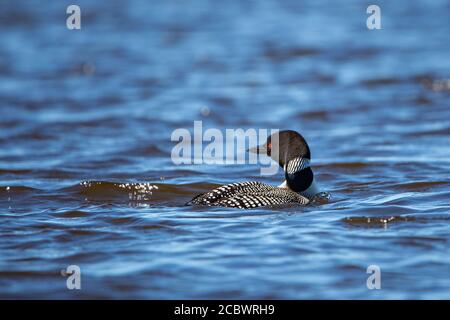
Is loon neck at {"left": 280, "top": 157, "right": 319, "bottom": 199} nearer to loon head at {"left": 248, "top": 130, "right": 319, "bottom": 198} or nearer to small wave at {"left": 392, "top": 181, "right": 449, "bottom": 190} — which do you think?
→ loon head at {"left": 248, "top": 130, "right": 319, "bottom": 198}

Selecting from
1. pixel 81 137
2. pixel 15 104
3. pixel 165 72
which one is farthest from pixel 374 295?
pixel 165 72

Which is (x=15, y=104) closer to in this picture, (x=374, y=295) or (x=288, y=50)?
(x=288, y=50)

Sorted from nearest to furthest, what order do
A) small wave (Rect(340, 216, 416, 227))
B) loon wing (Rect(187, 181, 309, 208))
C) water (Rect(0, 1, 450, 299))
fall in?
water (Rect(0, 1, 450, 299)), small wave (Rect(340, 216, 416, 227)), loon wing (Rect(187, 181, 309, 208))

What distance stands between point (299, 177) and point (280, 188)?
0.62 feet

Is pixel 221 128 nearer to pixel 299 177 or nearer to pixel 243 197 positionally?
pixel 299 177

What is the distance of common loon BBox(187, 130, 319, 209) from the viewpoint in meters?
7.93

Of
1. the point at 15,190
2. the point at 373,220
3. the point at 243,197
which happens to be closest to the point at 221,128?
the point at 15,190

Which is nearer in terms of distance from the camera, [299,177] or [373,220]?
[373,220]

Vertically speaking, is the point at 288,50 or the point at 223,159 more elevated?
the point at 288,50

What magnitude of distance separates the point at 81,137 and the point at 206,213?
4.77 m

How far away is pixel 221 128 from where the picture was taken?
42.3ft

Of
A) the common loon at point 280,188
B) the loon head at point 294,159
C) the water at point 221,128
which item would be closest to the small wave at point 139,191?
the water at point 221,128

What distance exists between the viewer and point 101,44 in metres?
20.1

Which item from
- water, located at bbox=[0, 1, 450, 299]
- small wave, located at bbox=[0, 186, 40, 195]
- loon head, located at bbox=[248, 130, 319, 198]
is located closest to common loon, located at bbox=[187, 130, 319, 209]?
loon head, located at bbox=[248, 130, 319, 198]
